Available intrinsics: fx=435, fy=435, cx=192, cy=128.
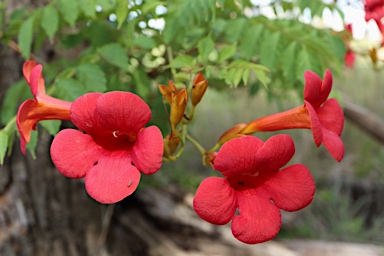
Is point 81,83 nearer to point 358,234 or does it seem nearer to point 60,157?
point 60,157

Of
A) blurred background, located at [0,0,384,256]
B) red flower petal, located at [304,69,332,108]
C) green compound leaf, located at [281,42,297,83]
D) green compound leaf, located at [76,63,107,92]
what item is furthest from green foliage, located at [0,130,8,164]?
green compound leaf, located at [281,42,297,83]

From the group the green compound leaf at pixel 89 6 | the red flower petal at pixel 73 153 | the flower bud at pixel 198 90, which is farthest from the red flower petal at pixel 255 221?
the green compound leaf at pixel 89 6

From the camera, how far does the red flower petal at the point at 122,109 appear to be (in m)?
1.28

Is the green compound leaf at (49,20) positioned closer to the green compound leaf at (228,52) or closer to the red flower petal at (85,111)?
the green compound leaf at (228,52)

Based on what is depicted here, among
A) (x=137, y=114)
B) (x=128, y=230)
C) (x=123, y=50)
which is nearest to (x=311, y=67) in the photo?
(x=123, y=50)

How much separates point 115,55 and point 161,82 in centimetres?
41

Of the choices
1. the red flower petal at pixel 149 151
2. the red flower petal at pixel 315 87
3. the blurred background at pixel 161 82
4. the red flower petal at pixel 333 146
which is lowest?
the blurred background at pixel 161 82

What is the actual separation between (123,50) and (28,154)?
1531 millimetres

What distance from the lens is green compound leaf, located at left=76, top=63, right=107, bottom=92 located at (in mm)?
1928

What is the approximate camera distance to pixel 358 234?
5.76 m

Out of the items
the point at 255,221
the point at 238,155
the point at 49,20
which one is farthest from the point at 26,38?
the point at 255,221

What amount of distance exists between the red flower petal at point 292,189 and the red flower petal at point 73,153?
563mm

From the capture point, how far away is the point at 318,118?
1505 mm

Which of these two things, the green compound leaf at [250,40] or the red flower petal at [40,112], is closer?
the red flower petal at [40,112]
